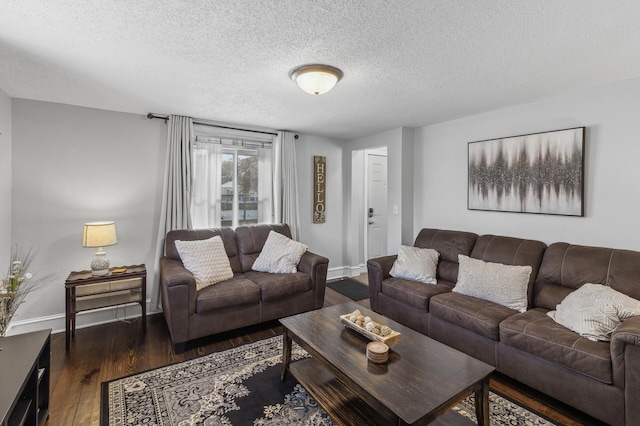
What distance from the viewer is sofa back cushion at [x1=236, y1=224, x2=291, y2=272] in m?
3.72

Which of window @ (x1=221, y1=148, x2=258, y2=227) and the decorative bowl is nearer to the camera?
the decorative bowl

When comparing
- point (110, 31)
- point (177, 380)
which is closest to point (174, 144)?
point (110, 31)

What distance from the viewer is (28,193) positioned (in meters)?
3.03

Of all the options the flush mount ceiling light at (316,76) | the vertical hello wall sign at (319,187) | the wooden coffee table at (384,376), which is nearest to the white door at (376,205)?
the vertical hello wall sign at (319,187)

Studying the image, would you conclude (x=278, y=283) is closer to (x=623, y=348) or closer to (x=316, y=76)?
(x=316, y=76)

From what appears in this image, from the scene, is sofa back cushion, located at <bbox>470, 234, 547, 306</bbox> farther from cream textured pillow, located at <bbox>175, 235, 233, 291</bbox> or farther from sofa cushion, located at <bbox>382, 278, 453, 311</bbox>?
cream textured pillow, located at <bbox>175, 235, 233, 291</bbox>

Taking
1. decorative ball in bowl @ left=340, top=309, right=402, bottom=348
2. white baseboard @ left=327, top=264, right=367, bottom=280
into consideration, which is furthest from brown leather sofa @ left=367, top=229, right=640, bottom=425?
white baseboard @ left=327, top=264, right=367, bottom=280

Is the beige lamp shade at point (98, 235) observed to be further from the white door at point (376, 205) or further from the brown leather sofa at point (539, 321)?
the white door at point (376, 205)

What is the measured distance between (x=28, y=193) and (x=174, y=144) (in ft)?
4.83

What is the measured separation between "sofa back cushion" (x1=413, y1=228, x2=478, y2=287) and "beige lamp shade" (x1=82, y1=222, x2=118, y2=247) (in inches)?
138

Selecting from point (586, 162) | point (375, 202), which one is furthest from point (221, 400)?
point (375, 202)

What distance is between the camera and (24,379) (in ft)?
4.62

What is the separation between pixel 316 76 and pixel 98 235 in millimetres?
2610

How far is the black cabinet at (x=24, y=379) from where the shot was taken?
1314 millimetres
